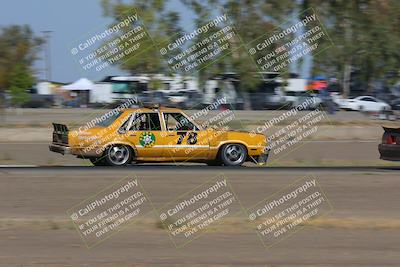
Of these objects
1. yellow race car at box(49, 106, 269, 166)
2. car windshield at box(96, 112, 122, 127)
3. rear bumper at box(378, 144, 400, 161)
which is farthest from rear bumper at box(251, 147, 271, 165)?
car windshield at box(96, 112, 122, 127)

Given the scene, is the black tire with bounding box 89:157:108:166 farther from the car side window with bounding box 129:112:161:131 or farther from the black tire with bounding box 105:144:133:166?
the car side window with bounding box 129:112:161:131

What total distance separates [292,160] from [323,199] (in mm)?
7824

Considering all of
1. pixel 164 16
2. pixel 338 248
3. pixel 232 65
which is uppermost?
pixel 164 16

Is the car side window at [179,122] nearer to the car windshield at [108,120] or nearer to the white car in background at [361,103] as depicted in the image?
the car windshield at [108,120]

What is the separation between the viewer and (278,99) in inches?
1598

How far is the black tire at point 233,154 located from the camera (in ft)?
56.9

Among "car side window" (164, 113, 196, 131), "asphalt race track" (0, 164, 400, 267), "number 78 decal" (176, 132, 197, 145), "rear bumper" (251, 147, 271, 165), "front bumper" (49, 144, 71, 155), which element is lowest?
"asphalt race track" (0, 164, 400, 267)

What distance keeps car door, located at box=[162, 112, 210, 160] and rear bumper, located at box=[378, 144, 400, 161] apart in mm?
3678

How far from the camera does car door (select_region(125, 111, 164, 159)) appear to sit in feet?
55.7

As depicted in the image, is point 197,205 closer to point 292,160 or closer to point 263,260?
point 263,260

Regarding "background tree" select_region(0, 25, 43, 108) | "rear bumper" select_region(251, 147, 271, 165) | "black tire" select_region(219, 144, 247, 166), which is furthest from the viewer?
"background tree" select_region(0, 25, 43, 108)

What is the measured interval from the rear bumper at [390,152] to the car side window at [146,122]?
4.73 m

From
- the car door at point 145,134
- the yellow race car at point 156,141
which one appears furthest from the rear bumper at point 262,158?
the car door at point 145,134

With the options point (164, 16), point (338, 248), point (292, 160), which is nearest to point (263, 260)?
point (338, 248)
